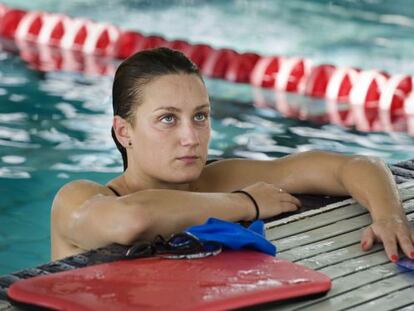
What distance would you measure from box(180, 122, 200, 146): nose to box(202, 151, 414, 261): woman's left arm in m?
0.40

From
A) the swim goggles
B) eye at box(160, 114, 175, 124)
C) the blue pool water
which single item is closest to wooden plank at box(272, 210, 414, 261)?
the swim goggles

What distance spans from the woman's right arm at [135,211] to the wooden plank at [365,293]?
0.51 metres

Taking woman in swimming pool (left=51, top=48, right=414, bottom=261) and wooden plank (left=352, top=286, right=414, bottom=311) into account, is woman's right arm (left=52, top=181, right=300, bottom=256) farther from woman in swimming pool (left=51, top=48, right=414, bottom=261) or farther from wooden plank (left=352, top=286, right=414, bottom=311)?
wooden plank (left=352, top=286, right=414, bottom=311)

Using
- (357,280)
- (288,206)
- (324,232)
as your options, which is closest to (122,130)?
(288,206)

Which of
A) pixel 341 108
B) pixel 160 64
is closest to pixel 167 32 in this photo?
pixel 341 108

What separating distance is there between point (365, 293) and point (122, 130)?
2.96ft

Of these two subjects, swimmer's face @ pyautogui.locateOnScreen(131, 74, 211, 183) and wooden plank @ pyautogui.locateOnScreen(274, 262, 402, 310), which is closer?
wooden plank @ pyautogui.locateOnScreen(274, 262, 402, 310)

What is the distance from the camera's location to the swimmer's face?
9.20 feet

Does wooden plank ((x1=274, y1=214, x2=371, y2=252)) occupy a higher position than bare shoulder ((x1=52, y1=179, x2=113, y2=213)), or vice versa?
bare shoulder ((x1=52, y1=179, x2=113, y2=213))

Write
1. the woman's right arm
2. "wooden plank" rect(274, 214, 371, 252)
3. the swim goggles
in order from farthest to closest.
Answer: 1. "wooden plank" rect(274, 214, 371, 252)
2. the woman's right arm
3. the swim goggles

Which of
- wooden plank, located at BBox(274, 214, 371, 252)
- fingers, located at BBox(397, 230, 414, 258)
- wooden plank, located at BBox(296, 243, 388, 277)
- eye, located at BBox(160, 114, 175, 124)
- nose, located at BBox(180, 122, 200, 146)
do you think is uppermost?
eye, located at BBox(160, 114, 175, 124)

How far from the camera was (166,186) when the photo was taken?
298 centimetres

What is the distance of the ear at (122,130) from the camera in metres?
2.94

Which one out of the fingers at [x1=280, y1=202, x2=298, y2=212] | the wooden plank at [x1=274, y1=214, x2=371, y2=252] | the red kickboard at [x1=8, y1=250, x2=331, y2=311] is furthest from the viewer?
the fingers at [x1=280, y1=202, x2=298, y2=212]
